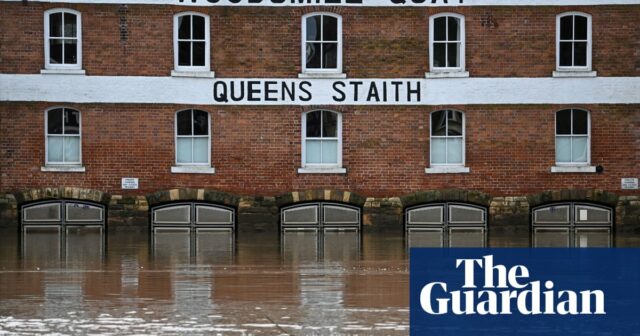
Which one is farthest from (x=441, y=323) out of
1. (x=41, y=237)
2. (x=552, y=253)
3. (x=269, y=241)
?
(x=41, y=237)

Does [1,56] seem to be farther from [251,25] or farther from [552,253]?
[552,253]

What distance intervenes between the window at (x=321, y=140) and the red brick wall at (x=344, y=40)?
3.81 ft

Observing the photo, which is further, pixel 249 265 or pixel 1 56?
pixel 1 56

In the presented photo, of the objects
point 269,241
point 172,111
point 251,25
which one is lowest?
point 269,241

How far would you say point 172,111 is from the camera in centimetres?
3322

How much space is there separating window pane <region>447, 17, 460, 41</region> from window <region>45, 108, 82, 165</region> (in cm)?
893

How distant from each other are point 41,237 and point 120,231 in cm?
230

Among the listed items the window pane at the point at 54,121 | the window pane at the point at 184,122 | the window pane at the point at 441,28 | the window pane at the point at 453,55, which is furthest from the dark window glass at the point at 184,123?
the window pane at the point at 453,55

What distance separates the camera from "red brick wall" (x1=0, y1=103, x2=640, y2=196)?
3312 cm

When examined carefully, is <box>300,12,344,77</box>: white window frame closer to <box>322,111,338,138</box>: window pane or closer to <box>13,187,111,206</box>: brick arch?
<box>322,111,338,138</box>: window pane

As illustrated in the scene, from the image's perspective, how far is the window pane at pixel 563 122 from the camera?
111 ft

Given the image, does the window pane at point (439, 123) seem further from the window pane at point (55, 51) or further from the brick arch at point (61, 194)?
the window pane at point (55, 51)

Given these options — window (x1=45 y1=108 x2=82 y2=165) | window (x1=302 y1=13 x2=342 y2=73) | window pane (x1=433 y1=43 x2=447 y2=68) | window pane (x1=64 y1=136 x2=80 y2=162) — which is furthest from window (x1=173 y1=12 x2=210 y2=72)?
window pane (x1=433 y1=43 x2=447 y2=68)

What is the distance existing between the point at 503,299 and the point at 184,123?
1932 centimetres
